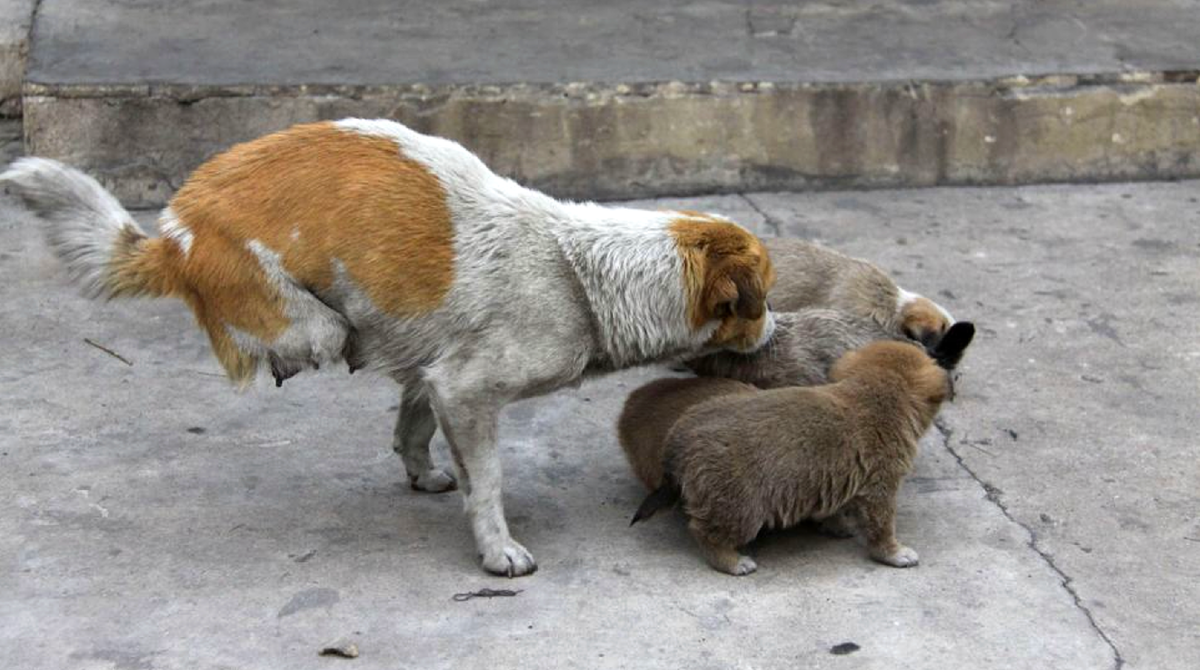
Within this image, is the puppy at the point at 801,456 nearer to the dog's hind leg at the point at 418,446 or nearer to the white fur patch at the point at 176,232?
the dog's hind leg at the point at 418,446

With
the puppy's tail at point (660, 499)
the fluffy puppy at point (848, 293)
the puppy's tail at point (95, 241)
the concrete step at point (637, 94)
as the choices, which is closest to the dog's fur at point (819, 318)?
the fluffy puppy at point (848, 293)

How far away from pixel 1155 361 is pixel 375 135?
3009 mm

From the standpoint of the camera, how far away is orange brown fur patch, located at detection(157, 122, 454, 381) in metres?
4.54

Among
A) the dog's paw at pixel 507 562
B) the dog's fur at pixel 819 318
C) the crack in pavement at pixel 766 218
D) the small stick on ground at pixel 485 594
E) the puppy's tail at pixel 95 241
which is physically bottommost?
the small stick on ground at pixel 485 594

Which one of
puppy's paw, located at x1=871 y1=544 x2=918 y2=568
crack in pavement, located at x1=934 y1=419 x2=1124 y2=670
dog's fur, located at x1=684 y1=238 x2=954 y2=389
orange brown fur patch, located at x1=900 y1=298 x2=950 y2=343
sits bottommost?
crack in pavement, located at x1=934 y1=419 x2=1124 y2=670

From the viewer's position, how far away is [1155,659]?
4.20 metres

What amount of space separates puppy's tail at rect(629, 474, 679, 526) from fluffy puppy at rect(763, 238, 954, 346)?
4.25 feet

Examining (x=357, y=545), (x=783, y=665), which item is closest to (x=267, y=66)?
(x=357, y=545)

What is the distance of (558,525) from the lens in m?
4.95

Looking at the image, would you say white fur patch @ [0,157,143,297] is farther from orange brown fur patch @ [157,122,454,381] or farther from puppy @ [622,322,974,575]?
puppy @ [622,322,974,575]

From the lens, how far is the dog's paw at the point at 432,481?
16.9 ft

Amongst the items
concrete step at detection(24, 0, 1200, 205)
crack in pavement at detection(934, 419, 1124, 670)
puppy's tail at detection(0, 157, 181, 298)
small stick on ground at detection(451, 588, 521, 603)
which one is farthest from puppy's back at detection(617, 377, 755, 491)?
concrete step at detection(24, 0, 1200, 205)

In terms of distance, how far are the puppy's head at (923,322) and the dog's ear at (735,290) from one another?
3.64 ft

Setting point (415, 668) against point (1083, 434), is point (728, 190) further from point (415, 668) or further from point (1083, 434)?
point (415, 668)
